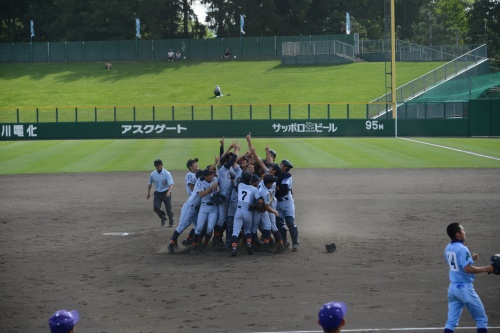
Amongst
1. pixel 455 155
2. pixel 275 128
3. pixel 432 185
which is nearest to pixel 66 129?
pixel 275 128

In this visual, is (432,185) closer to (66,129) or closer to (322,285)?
(322,285)

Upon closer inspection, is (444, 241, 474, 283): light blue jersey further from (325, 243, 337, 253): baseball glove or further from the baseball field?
(325, 243, 337, 253): baseball glove

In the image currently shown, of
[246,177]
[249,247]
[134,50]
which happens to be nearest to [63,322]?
[246,177]

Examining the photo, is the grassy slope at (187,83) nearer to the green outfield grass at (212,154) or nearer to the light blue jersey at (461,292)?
the green outfield grass at (212,154)

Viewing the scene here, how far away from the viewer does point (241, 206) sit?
16.6 meters

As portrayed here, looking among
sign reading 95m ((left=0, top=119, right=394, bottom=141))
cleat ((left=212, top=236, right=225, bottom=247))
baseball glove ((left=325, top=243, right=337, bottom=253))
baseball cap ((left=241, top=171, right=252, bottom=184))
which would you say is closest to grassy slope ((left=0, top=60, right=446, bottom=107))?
sign reading 95m ((left=0, top=119, right=394, bottom=141))

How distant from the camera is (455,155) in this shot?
131 feet

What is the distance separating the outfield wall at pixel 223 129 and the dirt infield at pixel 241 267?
29.2m

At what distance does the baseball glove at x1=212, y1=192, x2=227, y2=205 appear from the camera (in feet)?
55.8

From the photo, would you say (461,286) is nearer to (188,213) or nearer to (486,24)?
(188,213)

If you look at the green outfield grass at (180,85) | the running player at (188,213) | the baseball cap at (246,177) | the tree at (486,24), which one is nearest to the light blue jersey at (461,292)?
the baseball cap at (246,177)

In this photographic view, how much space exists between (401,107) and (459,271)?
50.7 metres

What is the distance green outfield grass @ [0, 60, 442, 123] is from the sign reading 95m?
673cm

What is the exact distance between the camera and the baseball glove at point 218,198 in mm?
17000
